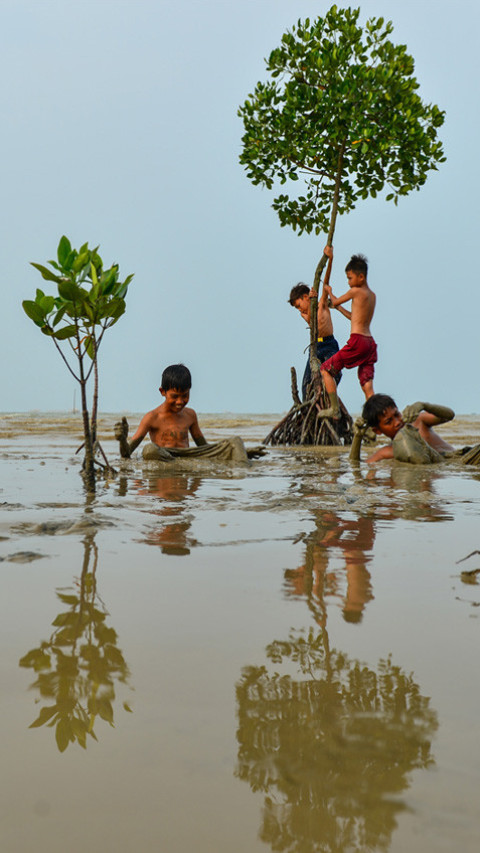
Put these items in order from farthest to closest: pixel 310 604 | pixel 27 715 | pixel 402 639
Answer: pixel 310 604 < pixel 402 639 < pixel 27 715

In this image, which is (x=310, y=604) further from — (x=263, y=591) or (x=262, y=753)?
(x=262, y=753)

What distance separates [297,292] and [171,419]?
4.03 m

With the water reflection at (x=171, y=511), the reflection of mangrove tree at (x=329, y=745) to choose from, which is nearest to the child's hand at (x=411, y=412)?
the water reflection at (x=171, y=511)

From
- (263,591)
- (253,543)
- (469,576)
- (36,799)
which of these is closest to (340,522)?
(253,543)

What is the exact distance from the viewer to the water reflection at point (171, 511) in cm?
276

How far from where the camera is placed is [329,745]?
1.13m

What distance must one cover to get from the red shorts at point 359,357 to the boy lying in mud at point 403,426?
5.55 feet

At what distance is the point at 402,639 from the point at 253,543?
1.21 metres

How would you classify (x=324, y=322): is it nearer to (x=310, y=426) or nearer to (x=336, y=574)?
(x=310, y=426)

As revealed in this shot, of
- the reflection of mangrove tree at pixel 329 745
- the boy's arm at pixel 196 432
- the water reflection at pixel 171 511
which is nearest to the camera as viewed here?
the reflection of mangrove tree at pixel 329 745

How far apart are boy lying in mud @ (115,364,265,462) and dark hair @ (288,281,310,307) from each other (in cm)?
366

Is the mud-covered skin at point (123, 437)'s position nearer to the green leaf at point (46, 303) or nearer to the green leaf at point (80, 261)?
the green leaf at point (46, 303)

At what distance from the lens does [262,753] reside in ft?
3.64

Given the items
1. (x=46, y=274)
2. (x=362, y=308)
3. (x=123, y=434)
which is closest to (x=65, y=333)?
(x=46, y=274)
